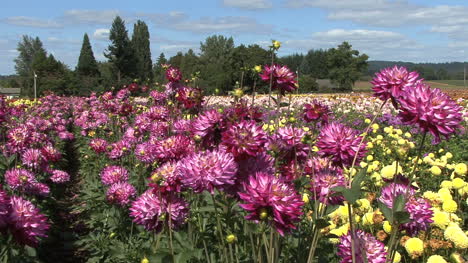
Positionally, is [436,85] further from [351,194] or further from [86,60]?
[351,194]

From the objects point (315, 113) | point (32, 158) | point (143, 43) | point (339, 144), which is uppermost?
point (143, 43)

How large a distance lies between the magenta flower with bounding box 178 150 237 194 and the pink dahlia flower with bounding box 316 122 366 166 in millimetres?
491

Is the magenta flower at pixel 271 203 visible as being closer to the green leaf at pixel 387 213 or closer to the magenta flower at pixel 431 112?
the green leaf at pixel 387 213

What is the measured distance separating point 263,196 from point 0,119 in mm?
3863

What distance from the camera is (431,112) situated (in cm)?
162

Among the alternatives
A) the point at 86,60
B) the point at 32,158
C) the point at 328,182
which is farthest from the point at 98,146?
the point at 86,60

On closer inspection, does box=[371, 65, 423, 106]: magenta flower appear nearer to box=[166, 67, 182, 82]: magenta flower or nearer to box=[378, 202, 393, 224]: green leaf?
box=[378, 202, 393, 224]: green leaf

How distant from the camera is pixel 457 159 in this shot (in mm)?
6398

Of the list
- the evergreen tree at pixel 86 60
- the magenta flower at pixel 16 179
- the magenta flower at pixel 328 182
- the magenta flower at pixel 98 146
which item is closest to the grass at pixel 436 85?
Result: the evergreen tree at pixel 86 60

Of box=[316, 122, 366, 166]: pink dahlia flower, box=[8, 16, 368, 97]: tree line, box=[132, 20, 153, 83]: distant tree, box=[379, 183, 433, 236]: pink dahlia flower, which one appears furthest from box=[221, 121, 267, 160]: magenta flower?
box=[132, 20, 153, 83]: distant tree

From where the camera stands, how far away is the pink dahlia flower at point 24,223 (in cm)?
204

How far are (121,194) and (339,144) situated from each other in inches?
96.6

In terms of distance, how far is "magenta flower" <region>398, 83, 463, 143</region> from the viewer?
1622 millimetres

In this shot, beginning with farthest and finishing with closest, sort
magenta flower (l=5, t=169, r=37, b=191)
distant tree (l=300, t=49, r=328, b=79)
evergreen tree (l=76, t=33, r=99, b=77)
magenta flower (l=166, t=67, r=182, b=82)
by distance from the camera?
distant tree (l=300, t=49, r=328, b=79), evergreen tree (l=76, t=33, r=99, b=77), magenta flower (l=166, t=67, r=182, b=82), magenta flower (l=5, t=169, r=37, b=191)
